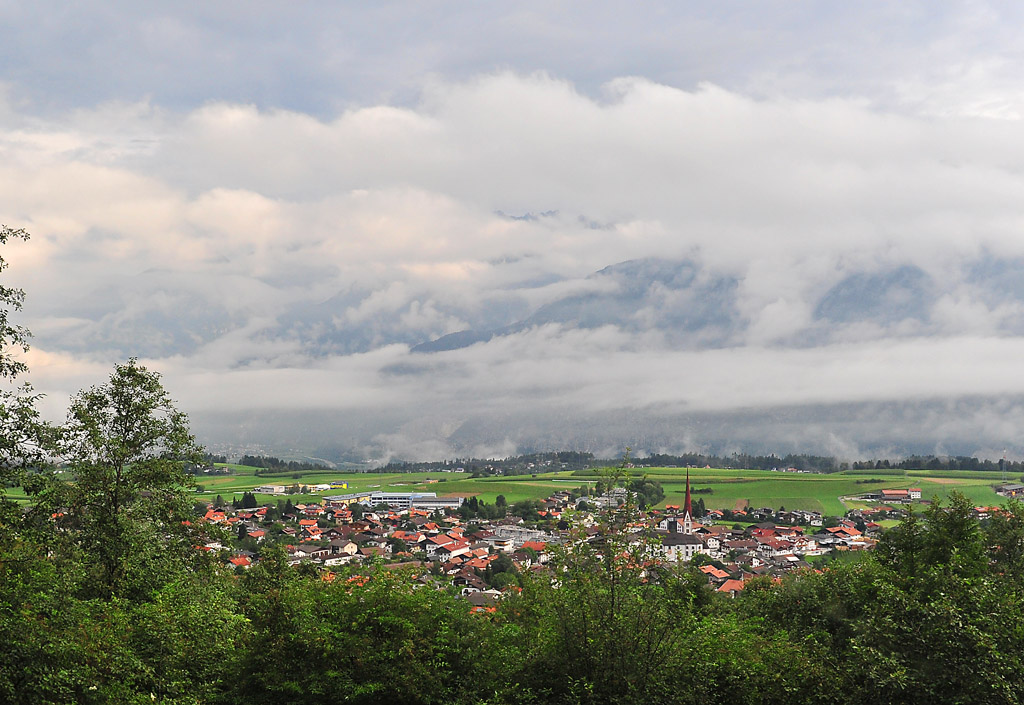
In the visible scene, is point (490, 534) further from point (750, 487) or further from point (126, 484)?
point (126, 484)

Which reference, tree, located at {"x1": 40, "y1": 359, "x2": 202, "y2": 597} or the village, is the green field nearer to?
the village

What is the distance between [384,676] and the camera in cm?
1870

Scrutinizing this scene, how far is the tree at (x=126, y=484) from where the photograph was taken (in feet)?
72.6

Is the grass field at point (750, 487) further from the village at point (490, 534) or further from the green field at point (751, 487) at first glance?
the village at point (490, 534)

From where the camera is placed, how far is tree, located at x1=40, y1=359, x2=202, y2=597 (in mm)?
22125

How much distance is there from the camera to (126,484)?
23.3 meters

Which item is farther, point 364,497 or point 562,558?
point 364,497

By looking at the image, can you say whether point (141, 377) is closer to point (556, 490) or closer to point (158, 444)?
point (158, 444)

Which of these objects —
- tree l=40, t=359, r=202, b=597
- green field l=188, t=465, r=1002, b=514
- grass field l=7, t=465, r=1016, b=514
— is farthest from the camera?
green field l=188, t=465, r=1002, b=514

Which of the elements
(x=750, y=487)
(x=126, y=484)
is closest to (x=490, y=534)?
(x=750, y=487)

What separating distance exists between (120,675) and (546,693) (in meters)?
8.84

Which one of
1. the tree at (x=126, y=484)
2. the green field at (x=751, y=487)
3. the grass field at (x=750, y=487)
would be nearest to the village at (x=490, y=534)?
the green field at (x=751, y=487)

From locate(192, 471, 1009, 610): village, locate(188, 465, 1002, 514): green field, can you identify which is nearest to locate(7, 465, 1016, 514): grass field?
locate(188, 465, 1002, 514): green field

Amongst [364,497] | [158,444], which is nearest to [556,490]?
[364,497]
